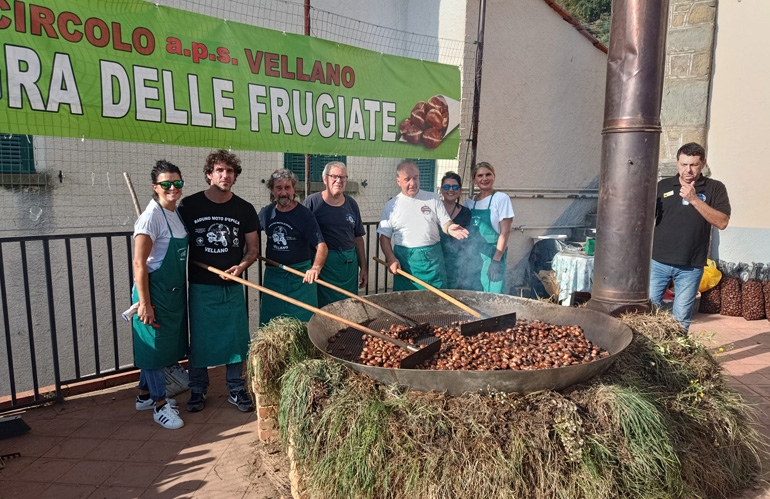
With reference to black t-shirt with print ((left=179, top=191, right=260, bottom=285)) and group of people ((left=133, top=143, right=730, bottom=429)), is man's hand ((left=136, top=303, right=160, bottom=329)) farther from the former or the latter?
black t-shirt with print ((left=179, top=191, right=260, bottom=285))

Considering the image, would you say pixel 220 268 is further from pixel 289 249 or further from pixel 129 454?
pixel 129 454

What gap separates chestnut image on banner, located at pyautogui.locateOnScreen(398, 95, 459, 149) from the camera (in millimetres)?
5898

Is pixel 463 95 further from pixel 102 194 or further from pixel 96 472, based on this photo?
pixel 96 472

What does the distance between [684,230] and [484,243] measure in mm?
1698

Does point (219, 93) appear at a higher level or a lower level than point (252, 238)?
higher

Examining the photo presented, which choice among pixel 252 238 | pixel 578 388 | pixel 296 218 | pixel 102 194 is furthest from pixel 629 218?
pixel 102 194

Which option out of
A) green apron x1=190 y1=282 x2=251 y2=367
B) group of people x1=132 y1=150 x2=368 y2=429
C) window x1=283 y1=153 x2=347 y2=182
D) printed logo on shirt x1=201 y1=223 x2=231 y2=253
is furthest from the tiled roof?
green apron x1=190 y1=282 x2=251 y2=367

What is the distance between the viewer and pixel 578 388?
8.67ft

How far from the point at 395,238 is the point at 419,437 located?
99.0 inches

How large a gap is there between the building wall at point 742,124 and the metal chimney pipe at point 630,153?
15.1ft

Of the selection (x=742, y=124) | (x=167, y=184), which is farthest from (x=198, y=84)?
(x=742, y=124)

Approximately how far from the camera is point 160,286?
11.7 ft

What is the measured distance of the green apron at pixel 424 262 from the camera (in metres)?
4.54

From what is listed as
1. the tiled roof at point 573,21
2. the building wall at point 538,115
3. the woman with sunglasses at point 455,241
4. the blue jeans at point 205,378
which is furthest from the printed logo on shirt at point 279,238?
the tiled roof at point 573,21
